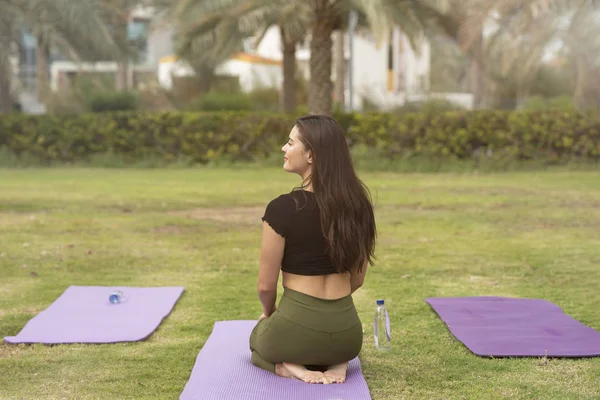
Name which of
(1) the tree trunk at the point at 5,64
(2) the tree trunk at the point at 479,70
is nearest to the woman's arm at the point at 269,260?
(1) the tree trunk at the point at 5,64

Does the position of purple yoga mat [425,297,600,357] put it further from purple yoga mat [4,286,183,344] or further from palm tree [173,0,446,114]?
palm tree [173,0,446,114]

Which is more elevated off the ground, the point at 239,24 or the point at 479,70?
the point at 239,24

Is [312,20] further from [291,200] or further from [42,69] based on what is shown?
[291,200]

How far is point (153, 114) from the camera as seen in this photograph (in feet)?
68.3

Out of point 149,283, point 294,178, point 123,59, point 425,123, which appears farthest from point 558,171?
point 123,59

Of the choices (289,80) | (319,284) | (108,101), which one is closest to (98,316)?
(319,284)

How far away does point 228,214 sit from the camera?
39.5ft

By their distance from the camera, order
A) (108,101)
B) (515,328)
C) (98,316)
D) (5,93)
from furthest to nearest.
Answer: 1. (108,101)
2. (5,93)
3. (98,316)
4. (515,328)

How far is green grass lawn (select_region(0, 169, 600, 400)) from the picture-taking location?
477 centimetres

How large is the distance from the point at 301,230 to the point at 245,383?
2.71 ft

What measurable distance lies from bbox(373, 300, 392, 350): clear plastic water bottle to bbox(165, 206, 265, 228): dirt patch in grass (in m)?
5.86

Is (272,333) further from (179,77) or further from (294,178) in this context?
(179,77)

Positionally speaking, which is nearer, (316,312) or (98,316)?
(316,312)

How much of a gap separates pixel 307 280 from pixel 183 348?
1211 millimetres
